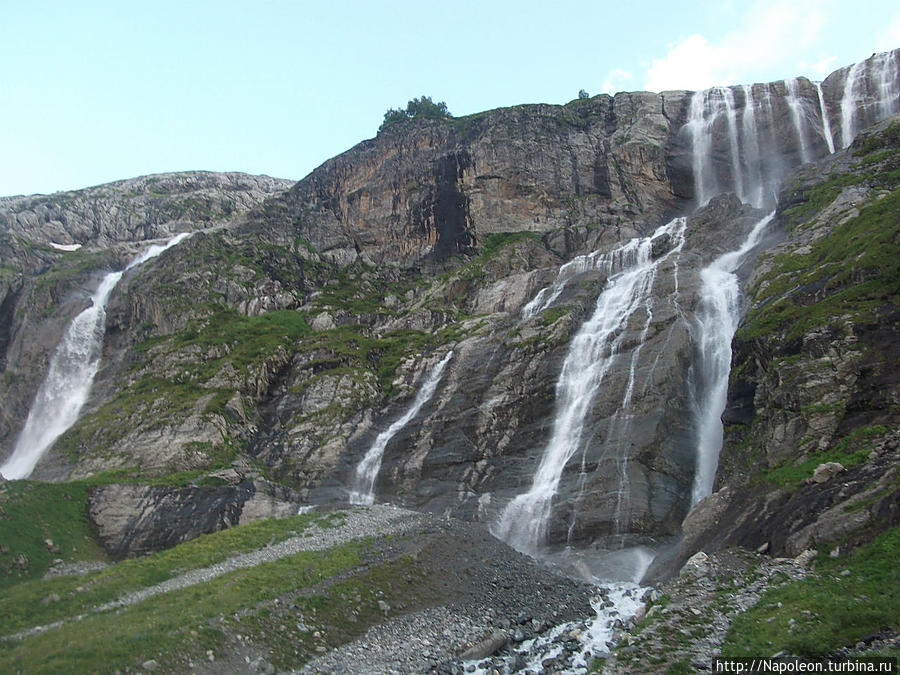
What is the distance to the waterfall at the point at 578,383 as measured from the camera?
99.5 feet

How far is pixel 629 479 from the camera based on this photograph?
29.1 metres

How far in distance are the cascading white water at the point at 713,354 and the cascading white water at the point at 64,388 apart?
4521cm

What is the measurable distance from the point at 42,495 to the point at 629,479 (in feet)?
102

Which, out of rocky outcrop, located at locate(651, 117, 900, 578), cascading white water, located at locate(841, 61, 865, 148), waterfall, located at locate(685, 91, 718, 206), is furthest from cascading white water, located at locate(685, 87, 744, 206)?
rocky outcrop, located at locate(651, 117, 900, 578)

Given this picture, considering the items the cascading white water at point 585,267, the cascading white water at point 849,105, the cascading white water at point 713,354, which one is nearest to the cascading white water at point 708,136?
the cascading white water at point 849,105

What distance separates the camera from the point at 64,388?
52875 mm

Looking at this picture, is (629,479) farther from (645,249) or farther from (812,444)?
(645,249)

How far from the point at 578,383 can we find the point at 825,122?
47.7m

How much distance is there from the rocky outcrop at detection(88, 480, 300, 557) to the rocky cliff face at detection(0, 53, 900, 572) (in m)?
1.01

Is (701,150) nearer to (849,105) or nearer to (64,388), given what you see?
(849,105)

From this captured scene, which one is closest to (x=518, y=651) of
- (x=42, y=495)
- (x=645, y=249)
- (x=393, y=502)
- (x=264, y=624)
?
(x=264, y=624)

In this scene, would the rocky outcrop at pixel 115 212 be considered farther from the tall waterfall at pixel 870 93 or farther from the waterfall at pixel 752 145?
the tall waterfall at pixel 870 93

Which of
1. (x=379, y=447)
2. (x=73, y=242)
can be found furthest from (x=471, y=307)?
(x=73, y=242)

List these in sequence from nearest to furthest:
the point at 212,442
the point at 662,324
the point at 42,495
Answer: the point at 42,495
the point at 662,324
the point at 212,442
